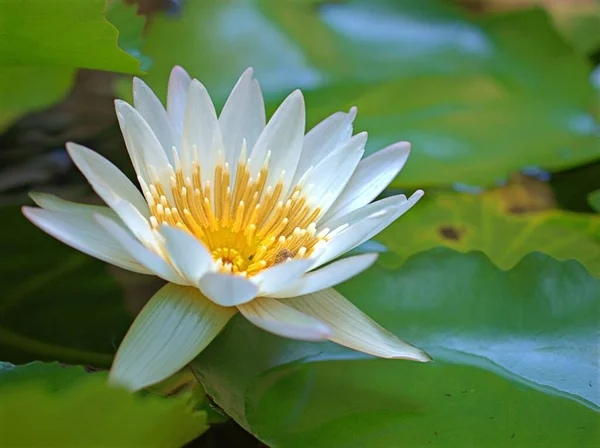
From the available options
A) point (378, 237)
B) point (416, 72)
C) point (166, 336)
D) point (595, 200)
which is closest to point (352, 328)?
point (166, 336)

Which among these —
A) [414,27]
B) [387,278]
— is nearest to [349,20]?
[414,27]

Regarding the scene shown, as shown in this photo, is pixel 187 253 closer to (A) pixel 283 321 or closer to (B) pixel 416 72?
(A) pixel 283 321

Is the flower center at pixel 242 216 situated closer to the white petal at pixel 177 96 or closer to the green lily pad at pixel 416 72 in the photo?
the white petal at pixel 177 96

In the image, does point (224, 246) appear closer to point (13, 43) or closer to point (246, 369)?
point (246, 369)

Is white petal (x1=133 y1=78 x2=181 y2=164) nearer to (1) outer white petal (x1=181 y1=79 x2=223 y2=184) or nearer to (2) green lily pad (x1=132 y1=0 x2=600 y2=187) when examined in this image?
(1) outer white petal (x1=181 y1=79 x2=223 y2=184)

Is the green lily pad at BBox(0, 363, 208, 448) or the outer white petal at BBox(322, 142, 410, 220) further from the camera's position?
the outer white petal at BBox(322, 142, 410, 220)

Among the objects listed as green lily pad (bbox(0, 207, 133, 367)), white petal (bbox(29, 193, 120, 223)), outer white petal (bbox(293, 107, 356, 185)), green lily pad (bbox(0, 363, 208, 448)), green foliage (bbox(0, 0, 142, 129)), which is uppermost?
green foliage (bbox(0, 0, 142, 129))

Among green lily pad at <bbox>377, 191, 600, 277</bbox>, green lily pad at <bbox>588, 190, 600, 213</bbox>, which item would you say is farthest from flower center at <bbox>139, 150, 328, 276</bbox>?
green lily pad at <bbox>588, 190, 600, 213</bbox>

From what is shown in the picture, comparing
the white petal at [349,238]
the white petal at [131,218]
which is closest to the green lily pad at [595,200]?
the white petal at [349,238]
